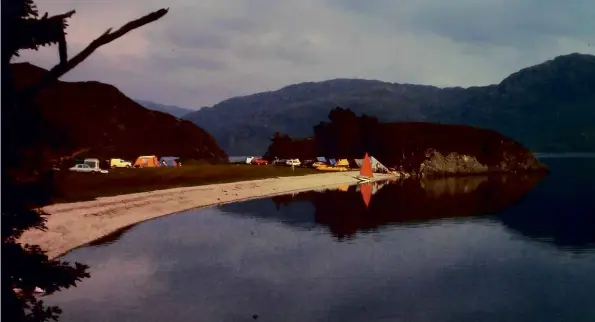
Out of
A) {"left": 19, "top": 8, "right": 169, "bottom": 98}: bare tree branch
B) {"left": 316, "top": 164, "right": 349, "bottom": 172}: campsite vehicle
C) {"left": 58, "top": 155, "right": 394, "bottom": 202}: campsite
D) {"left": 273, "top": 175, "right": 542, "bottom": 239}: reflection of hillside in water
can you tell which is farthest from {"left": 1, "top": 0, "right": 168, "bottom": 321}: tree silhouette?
{"left": 316, "top": 164, "right": 349, "bottom": 172}: campsite vehicle

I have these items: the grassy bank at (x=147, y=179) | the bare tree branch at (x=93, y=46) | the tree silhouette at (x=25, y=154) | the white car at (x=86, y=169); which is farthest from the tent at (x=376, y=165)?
the bare tree branch at (x=93, y=46)

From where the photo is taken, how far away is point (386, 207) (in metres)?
70.1

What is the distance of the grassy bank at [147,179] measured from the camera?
70750mm

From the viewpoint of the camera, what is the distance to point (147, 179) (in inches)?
3489

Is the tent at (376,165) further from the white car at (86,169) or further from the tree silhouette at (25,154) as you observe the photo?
the tree silhouette at (25,154)

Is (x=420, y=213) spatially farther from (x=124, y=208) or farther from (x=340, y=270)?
(x=340, y=270)

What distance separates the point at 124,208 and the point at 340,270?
114ft

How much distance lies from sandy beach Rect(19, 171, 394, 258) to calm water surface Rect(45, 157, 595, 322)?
2046 millimetres

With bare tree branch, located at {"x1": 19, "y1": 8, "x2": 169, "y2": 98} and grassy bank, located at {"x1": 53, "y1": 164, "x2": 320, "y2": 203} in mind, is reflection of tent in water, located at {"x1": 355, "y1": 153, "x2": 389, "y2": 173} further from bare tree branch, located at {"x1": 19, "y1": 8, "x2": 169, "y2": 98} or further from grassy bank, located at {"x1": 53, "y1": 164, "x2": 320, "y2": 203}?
bare tree branch, located at {"x1": 19, "y1": 8, "x2": 169, "y2": 98}

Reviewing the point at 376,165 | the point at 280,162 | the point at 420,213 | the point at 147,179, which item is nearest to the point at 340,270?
the point at 420,213

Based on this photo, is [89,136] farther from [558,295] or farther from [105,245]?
[105,245]

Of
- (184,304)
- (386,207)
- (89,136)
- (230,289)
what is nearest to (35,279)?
(89,136)

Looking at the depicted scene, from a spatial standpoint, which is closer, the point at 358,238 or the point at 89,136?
the point at 89,136

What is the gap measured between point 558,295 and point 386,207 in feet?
146
